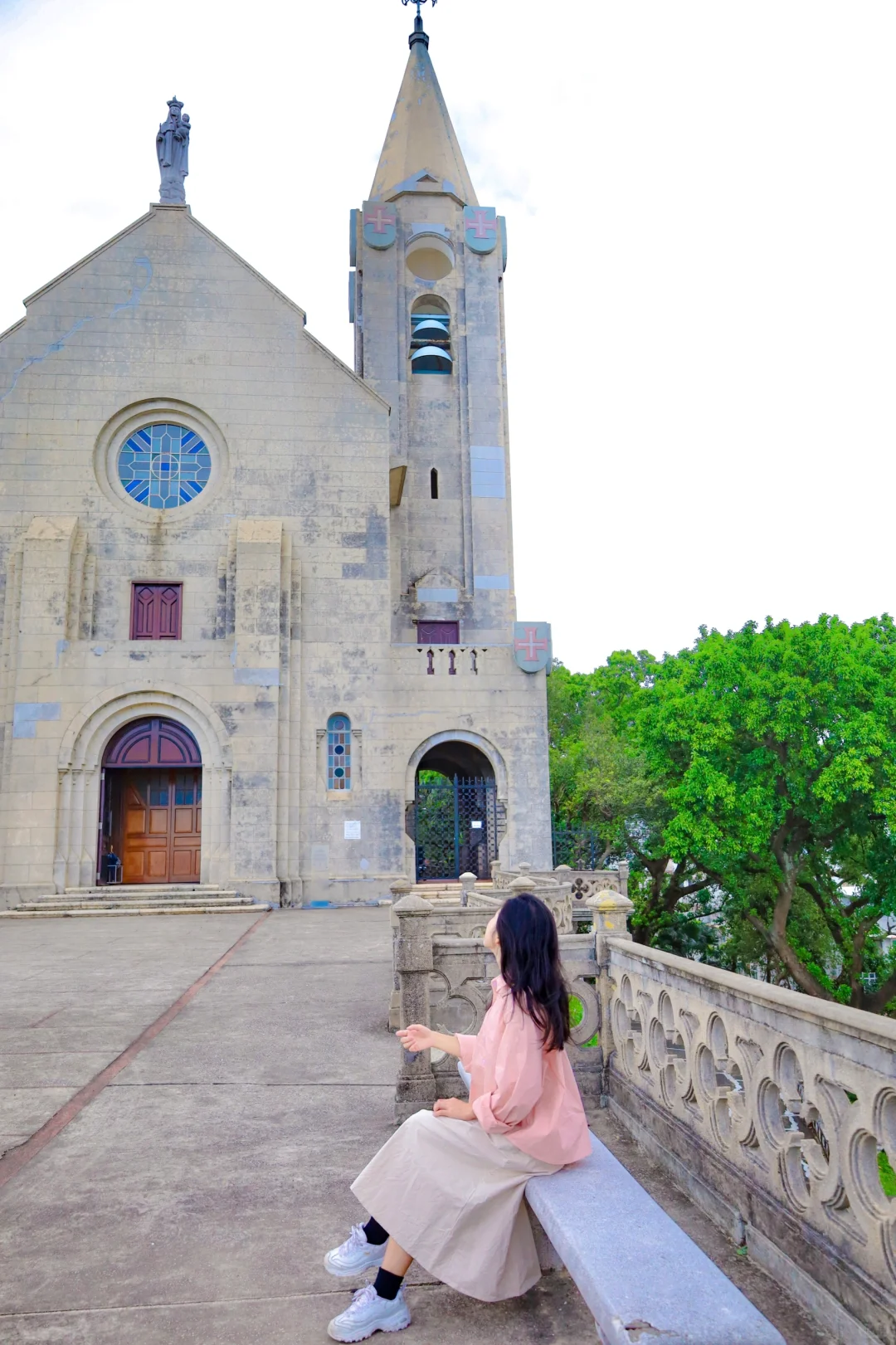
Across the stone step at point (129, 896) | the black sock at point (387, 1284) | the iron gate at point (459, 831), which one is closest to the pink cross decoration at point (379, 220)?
the iron gate at point (459, 831)

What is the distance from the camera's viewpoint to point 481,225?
28109mm

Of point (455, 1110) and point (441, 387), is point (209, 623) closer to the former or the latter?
point (441, 387)

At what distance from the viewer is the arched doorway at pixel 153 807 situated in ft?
70.4

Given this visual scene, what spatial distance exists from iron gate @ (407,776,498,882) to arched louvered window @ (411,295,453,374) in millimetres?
12365

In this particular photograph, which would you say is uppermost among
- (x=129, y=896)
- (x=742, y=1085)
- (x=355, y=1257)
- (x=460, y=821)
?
(x=460, y=821)

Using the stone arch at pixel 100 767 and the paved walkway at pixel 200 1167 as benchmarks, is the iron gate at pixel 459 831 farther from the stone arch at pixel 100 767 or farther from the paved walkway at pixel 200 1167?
the paved walkway at pixel 200 1167

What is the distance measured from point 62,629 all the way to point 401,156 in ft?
63.1

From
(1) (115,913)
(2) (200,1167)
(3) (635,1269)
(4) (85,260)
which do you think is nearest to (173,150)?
(4) (85,260)

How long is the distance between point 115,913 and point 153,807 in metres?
3.84

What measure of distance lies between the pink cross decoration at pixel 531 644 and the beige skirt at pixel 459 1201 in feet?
63.3

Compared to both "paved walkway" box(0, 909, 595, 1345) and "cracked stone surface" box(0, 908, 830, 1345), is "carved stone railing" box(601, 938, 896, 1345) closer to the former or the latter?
Answer: "cracked stone surface" box(0, 908, 830, 1345)

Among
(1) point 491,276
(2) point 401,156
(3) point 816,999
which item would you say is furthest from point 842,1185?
(2) point 401,156

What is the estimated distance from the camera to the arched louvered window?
27.2 meters

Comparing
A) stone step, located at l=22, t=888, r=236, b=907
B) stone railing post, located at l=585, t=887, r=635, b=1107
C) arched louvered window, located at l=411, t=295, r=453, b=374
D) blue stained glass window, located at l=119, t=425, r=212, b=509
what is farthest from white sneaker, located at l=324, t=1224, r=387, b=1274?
arched louvered window, located at l=411, t=295, r=453, b=374
